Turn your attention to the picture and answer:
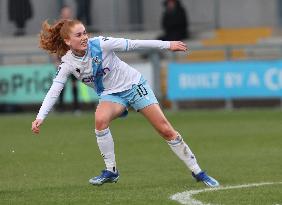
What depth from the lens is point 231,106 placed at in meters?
26.8

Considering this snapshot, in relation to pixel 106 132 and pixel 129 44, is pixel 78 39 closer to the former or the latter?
pixel 129 44

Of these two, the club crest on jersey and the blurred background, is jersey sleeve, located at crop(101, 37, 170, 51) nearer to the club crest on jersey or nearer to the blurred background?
the club crest on jersey

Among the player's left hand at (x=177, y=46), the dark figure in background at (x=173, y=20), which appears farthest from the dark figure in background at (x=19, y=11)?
the player's left hand at (x=177, y=46)

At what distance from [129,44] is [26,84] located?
16742 millimetres

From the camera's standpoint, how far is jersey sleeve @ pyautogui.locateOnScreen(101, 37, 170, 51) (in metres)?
11.2

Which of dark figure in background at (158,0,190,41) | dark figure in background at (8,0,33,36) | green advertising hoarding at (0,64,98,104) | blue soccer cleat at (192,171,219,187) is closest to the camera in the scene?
blue soccer cleat at (192,171,219,187)

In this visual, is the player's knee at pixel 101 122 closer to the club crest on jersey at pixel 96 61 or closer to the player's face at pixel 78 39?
the club crest on jersey at pixel 96 61

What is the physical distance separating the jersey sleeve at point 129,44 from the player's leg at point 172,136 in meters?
0.68

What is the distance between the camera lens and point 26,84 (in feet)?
91.4

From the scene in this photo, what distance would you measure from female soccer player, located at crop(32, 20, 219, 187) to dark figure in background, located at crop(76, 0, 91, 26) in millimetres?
20436

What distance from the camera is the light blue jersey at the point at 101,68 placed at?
37.2 feet

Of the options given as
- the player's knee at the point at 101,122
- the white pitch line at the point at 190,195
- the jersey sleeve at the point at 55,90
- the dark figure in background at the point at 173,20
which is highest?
the jersey sleeve at the point at 55,90

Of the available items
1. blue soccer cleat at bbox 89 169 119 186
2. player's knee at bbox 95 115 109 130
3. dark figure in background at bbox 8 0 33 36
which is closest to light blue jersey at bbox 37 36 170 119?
player's knee at bbox 95 115 109 130

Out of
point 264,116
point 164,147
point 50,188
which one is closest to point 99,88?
point 50,188
